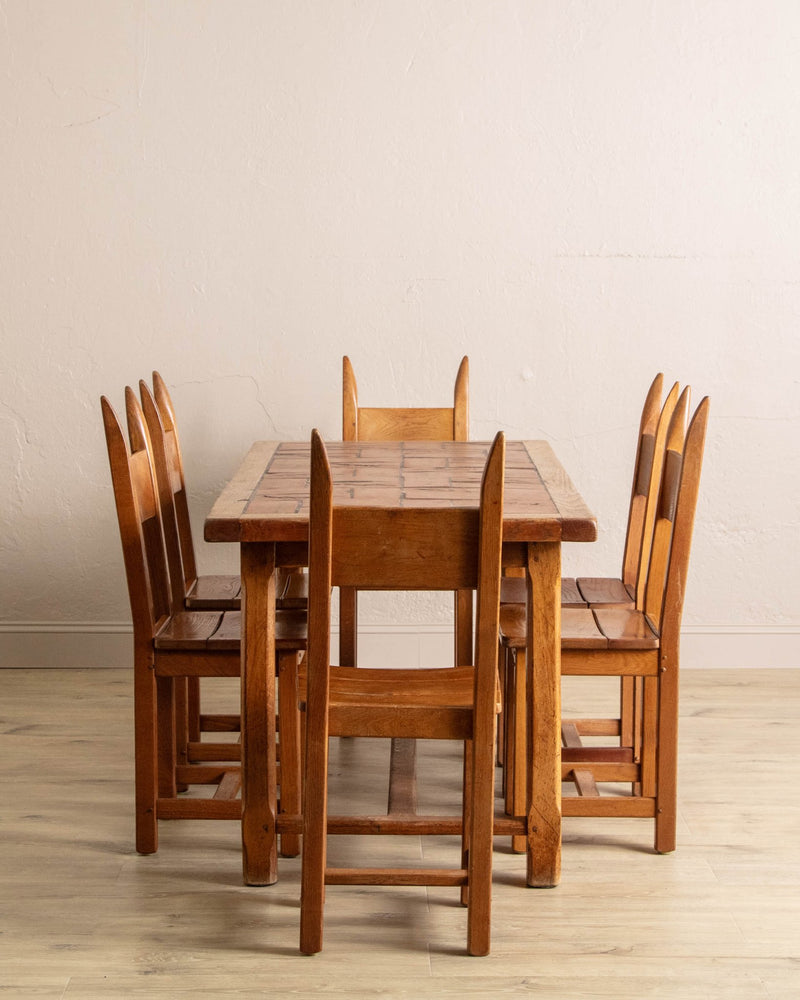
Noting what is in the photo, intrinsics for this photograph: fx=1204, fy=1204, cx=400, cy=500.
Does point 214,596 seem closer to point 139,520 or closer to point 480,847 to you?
point 139,520

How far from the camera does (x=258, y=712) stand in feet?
7.73

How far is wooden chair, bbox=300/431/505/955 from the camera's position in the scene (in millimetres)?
1997

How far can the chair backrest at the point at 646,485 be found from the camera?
282 cm

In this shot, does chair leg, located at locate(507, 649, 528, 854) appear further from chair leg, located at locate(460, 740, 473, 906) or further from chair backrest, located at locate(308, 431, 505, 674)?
chair backrest, located at locate(308, 431, 505, 674)

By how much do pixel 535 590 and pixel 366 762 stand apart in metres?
1.03

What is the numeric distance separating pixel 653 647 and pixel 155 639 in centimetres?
105

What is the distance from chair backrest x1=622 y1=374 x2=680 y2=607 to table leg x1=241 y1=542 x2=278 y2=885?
923 millimetres

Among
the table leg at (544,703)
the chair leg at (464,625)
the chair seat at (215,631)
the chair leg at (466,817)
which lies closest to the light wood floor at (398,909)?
the chair leg at (466,817)

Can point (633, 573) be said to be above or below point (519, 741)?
above

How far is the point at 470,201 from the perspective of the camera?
3693mm

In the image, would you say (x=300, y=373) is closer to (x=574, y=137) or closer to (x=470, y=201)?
(x=470, y=201)

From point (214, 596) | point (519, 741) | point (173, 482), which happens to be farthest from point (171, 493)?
point (519, 741)

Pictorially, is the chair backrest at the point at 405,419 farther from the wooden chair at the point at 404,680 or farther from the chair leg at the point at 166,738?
the wooden chair at the point at 404,680

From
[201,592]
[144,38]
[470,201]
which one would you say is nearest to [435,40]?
[470,201]
